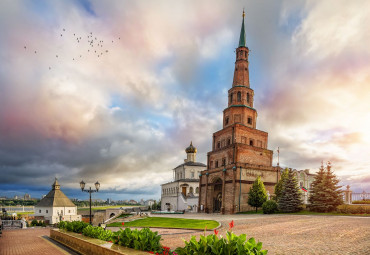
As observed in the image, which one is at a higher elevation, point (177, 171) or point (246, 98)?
point (246, 98)

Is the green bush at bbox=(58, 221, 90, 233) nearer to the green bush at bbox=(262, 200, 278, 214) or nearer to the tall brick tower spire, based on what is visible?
the green bush at bbox=(262, 200, 278, 214)

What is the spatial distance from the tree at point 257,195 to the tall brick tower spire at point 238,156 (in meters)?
2.38

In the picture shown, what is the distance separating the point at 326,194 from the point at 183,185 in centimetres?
3942

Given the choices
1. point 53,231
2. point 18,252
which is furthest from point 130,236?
point 53,231

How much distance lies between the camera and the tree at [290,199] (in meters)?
31.2

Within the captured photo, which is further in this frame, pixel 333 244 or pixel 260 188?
pixel 260 188

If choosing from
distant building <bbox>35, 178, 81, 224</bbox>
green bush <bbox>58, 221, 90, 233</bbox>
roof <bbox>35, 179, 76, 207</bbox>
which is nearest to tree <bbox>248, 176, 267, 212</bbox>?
green bush <bbox>58, 221, 90, 233</bbox>

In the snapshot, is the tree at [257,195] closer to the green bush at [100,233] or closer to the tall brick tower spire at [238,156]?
the tall brick tower spire at [238,156]

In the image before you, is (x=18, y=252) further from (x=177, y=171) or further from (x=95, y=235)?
(x=177, y=171)

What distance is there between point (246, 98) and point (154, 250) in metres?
38.8

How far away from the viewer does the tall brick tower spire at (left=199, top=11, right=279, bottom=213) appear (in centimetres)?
3891

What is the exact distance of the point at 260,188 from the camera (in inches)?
1423

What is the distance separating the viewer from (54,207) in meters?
67.0

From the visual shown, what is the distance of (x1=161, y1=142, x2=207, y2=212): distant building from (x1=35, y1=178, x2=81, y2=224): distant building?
24271 mm
